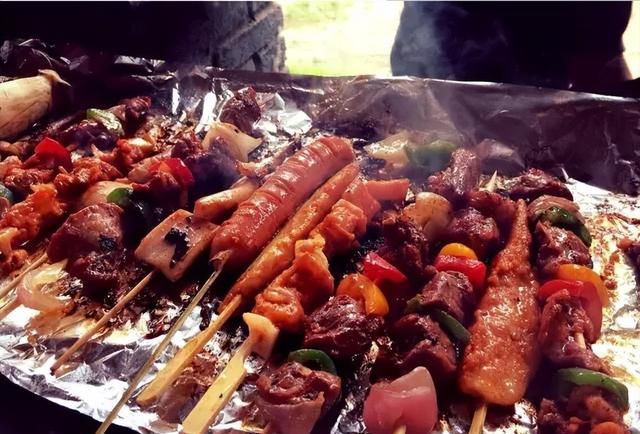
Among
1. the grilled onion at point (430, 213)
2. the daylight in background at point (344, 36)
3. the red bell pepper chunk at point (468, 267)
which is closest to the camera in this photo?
the red bell pepper chunk at point (468, 267)

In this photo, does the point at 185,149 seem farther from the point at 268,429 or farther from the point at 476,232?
the point at 268,429

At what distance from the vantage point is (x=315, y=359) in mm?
3543

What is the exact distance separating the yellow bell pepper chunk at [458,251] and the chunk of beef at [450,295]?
0.93 feet

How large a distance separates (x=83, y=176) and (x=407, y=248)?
118 inches

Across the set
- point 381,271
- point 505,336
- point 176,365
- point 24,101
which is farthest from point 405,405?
point 24,101

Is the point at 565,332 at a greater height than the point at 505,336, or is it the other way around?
the point at 565,332

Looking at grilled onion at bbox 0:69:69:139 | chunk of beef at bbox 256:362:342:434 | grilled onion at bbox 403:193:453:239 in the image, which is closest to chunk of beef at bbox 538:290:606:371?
grilled onion at bbox 403:193:453:239

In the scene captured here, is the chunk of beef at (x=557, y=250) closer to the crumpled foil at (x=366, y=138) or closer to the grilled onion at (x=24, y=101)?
the crumpled foil at (x=366, y=138)

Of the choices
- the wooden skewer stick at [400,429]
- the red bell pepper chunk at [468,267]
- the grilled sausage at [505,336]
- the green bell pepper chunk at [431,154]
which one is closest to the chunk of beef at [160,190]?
the green bell pepper chunk at [431,154]

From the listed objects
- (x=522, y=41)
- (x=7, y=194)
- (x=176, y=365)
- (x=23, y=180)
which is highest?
(x=522, y=41)

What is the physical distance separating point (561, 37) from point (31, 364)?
634 cm

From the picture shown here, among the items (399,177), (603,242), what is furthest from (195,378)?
(603,242)

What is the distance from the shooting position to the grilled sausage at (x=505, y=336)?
11.4 ft

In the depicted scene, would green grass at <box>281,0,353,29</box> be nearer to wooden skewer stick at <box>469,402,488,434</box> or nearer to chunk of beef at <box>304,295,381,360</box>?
chunk of beef at <box>304,295,381,360</box>
